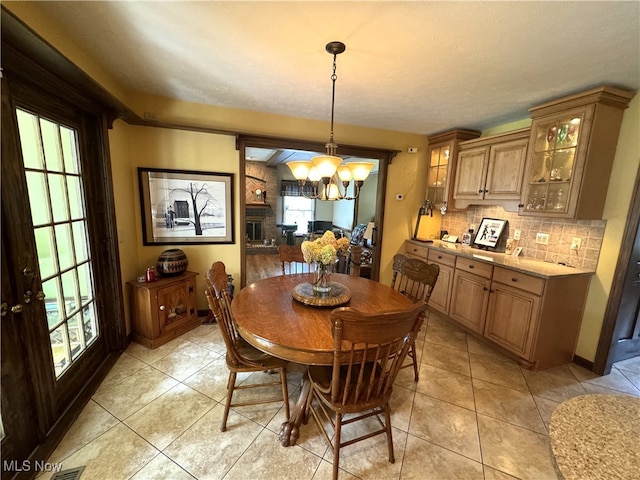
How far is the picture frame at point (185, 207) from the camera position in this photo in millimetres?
2805

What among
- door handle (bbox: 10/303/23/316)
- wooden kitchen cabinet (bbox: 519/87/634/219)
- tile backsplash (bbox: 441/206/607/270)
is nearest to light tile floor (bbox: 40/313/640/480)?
door handle (bbox: 10/303/23/316)

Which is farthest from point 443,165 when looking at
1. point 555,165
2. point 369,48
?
point 369,48

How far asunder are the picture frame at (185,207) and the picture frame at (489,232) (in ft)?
10.0

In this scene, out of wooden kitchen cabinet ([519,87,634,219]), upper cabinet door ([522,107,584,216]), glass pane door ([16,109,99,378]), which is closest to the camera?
glass pane door ([16,109,99,378])

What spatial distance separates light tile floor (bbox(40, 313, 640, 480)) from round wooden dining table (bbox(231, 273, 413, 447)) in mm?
236

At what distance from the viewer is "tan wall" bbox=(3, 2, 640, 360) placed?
2211 mm

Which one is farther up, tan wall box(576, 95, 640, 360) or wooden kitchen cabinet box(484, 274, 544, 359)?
tan wall box(576, 95, 640, 360)

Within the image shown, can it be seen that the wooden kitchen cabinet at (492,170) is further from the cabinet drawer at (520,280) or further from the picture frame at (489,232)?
the cabinet drawer at (520,280)

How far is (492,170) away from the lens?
9.82ft

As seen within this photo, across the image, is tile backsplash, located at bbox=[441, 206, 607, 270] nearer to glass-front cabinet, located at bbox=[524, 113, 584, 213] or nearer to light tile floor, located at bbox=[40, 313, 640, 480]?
glass-front cabinet, located at bbox=[524, 113, 584, 213]

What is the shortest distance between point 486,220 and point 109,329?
Result: 4.26m

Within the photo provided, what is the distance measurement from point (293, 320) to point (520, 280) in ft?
7.09

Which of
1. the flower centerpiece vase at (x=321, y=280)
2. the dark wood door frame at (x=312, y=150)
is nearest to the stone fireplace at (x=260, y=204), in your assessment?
the dark wood door frame at (x=312, y=150)

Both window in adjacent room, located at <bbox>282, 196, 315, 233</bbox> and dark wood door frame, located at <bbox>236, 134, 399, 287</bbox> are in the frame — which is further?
window in adjacent room, located at <bbox>282, 196, 315, 233</bbox>
